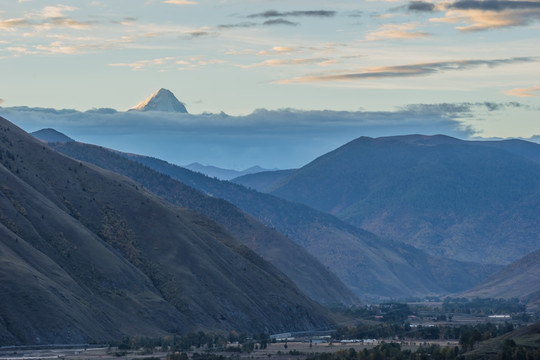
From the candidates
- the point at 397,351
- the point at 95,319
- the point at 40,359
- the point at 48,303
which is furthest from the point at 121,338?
the point at 397,351

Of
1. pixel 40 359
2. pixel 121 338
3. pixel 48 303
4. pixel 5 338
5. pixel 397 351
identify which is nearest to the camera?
pixel 40 359

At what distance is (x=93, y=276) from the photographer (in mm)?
169375

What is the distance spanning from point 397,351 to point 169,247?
7834 centimetres

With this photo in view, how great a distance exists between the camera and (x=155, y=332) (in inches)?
6373

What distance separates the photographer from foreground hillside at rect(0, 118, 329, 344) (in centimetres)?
14125

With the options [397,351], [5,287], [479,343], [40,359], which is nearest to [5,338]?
[5,287]

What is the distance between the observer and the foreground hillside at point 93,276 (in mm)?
141250

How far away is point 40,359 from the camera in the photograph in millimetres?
116438

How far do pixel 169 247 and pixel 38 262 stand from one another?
42231 mm

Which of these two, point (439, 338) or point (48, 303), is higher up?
point (48, 303)

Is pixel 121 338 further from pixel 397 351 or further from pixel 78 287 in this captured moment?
pixel 397 351

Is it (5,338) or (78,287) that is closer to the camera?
(5,338)

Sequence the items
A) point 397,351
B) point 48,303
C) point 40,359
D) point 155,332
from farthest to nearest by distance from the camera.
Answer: point 155,332 < point 48,303 < point 397,351 < point 40,359

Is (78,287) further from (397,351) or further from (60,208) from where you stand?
(397,351)
